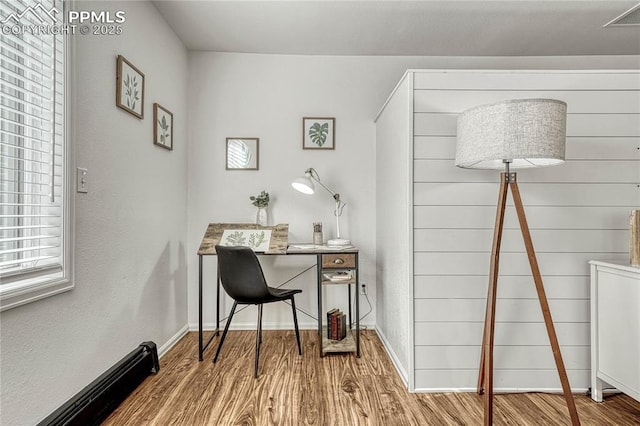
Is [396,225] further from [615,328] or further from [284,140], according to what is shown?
[284,140]

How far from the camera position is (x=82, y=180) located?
1.73m

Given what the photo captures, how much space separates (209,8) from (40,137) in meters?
1.52

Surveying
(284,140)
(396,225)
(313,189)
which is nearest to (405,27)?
(284,140)

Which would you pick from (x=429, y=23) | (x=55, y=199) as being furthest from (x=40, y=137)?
(x=429, y=23)

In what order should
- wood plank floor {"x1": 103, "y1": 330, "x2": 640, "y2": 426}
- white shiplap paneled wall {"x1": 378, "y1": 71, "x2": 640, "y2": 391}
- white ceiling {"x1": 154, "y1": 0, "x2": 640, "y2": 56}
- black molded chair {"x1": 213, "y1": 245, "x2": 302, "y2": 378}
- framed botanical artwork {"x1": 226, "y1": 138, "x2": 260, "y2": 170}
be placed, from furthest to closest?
framed botanical artwork {"x1": 226, "y1": 138, "x2": 260, "y2": 170} → white ceiling {"x1": 154, "y1": 0, "x2": 640, "y2": 56} → black molded chair {"x1": 213, "y1": 245, "x2": 302, "y2": 378} → white shiplap paneled wall {"x1": 378, "y1": 71, "x2": 640, "y2": 391} → wood plank floor {"x1": 103, "y1": 330, "x2": 640, "y2": 426}

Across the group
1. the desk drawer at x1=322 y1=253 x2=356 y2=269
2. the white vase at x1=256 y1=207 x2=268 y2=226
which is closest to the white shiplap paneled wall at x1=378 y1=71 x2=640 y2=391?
the desk drawer at x1=322 y1=253 x2=356 y2=269

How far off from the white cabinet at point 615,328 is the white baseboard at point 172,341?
274cm

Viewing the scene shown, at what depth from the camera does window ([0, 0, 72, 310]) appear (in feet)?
4.51

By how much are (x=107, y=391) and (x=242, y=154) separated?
79.9 inches

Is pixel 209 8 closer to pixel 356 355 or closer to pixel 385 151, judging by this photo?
pixel 385 151

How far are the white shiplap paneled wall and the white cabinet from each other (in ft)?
0.26

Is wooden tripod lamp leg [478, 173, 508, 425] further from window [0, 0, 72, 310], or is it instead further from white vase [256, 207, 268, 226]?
window [0, 0, 72, 310]

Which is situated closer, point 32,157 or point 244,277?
point 32,157

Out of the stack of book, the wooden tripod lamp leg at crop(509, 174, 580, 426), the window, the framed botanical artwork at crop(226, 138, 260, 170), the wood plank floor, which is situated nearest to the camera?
the window
